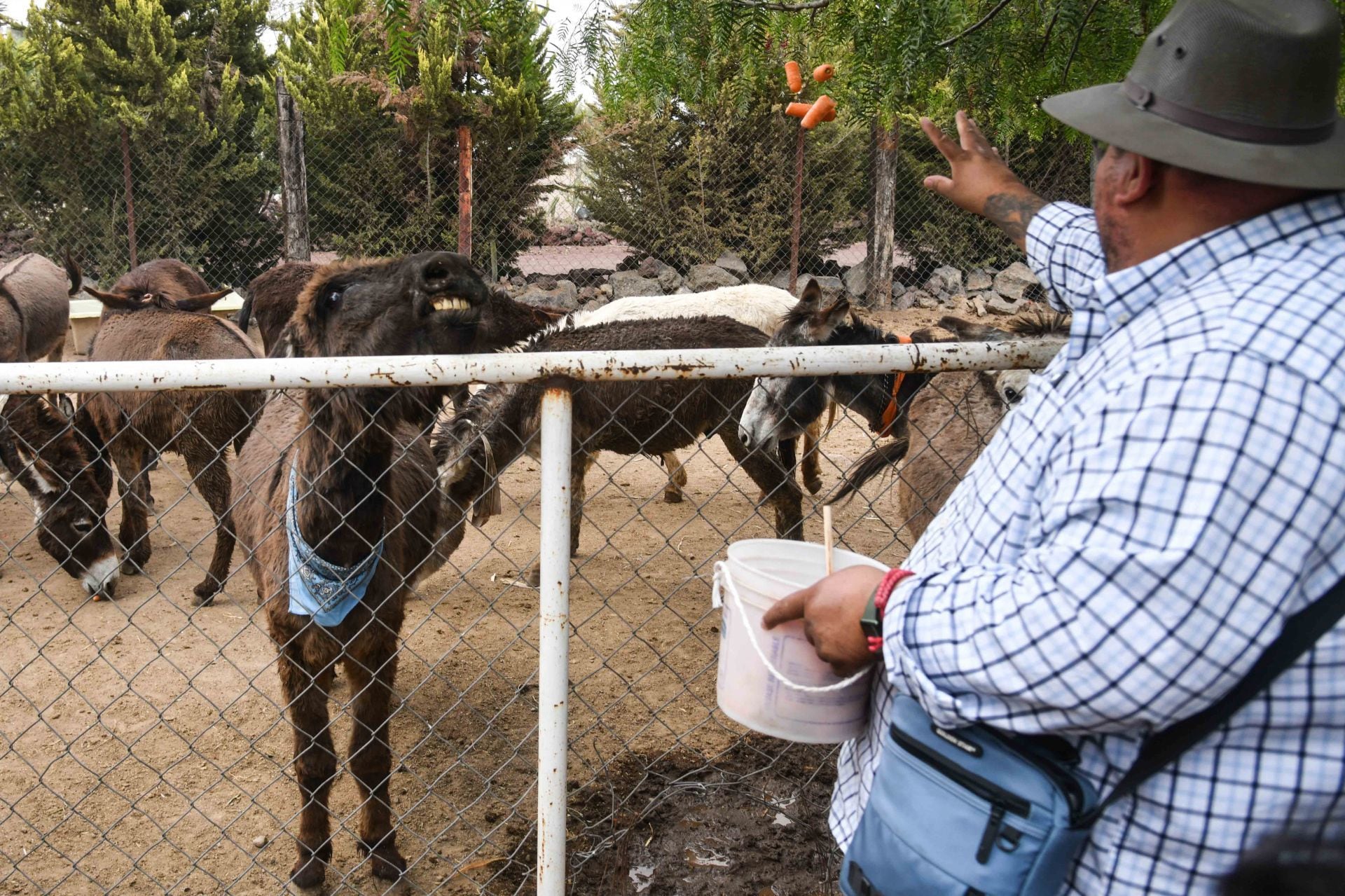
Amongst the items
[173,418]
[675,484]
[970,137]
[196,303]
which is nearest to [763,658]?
[970,137]

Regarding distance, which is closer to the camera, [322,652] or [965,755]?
[965,755]

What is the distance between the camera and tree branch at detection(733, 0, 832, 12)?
120 inches

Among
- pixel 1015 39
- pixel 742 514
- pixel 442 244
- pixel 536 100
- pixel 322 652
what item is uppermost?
pixel 1015 39

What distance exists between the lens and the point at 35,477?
219 inches

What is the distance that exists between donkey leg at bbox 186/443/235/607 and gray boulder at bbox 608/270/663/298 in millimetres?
7136

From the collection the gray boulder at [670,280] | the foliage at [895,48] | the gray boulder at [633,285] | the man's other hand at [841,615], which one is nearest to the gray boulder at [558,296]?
the gray boulder at [633,285]

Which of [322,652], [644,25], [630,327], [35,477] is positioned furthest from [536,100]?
[322,652]

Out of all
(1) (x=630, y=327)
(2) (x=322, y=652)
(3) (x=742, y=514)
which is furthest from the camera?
(3) (x=742, y=514)

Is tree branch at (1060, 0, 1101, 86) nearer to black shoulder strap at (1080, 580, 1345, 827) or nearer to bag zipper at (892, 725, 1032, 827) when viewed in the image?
black shoulder strap at (1080, 580, 1345, 827)

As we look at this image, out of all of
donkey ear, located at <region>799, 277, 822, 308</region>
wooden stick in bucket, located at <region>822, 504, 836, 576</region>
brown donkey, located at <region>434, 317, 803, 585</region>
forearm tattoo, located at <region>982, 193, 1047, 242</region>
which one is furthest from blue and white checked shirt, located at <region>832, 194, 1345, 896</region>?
donkey ear, located at <region>799, 277, 822, 308</region>

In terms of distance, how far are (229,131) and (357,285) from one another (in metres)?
10.4

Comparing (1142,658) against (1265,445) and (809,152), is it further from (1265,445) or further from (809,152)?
(809,152)

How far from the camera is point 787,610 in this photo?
4.99ft

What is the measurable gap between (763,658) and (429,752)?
2.91 metres
